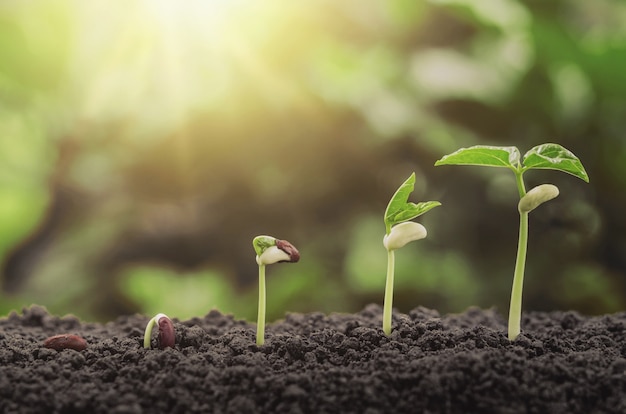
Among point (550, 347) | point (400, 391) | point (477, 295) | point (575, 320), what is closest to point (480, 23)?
point (477, 295)

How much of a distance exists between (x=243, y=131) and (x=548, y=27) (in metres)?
1.25

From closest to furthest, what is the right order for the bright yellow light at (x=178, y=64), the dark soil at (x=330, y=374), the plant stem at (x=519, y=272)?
1. the dark soil at (x=330, y=374)
2. the plant stem at (x=519, y=272)
3. the bright yellow light at (x=178, y=64)

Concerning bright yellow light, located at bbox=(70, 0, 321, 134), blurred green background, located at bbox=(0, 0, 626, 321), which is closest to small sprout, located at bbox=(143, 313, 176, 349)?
blurred green background, located at bbox=(0, 0, 626, 321)

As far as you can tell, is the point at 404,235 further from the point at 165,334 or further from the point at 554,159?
the point at 165,334

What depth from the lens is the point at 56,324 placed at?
3.93 ft

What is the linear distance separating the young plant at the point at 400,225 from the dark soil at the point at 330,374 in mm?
74

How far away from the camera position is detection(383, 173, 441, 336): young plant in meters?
0.88

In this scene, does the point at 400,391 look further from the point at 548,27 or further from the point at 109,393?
the point at 548,27

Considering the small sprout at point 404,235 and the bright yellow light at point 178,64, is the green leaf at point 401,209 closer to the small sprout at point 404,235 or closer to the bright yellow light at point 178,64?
the small sprout at point 404,235

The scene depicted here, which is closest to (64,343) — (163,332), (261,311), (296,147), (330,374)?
(163,332)

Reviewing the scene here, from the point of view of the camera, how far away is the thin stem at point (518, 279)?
87cm

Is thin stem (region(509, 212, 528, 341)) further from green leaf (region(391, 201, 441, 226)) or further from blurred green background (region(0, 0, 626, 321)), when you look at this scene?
blurred green background (region(0, 0, 626, 321))

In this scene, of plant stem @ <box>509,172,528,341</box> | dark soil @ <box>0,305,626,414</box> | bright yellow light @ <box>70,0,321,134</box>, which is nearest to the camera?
dark soil @ <box>0,305,626,414</box>

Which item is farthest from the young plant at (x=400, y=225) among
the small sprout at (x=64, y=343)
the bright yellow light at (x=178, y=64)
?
the bright yellow light at (x=178, y=64)
